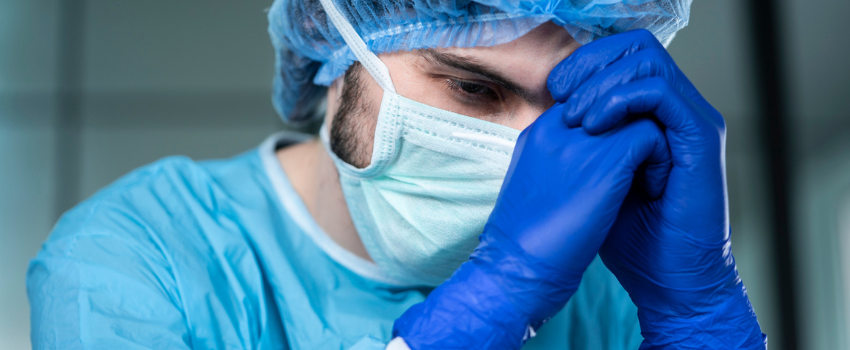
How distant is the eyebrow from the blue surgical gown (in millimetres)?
430

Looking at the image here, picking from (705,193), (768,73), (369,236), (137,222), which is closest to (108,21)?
(137,222)

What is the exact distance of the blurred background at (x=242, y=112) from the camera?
2.59 meters

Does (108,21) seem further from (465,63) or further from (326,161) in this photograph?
(465,63)

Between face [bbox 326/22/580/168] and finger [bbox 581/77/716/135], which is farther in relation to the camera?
face [bbox 326/22/580/168]

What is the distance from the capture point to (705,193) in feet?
2.52

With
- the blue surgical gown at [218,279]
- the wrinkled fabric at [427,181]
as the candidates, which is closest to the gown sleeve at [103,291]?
the blue surgical gown at [218,279]

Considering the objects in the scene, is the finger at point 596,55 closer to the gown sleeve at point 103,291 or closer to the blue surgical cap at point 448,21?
the blue surgical cap at point 448,21

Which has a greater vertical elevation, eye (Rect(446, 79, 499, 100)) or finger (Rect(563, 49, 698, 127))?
finger (Rect(563, 49, 698, 127))

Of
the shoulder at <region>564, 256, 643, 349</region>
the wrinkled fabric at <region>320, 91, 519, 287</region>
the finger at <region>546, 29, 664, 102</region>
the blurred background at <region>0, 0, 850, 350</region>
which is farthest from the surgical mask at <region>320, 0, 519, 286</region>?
the blurred background at <region>0, 0, 850, 350</region>

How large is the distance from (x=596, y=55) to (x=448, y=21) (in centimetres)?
23

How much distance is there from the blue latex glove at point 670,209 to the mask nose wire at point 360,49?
0.28 m

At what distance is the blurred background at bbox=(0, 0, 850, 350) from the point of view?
8.50 ft

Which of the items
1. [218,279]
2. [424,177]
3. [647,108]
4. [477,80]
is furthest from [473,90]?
[218,279]

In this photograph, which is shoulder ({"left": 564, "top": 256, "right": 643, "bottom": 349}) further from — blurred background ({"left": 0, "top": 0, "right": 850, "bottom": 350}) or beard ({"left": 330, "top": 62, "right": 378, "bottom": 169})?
blurred background ({"left": 0, "top": 0, "right": 850, "bottom": 350})
